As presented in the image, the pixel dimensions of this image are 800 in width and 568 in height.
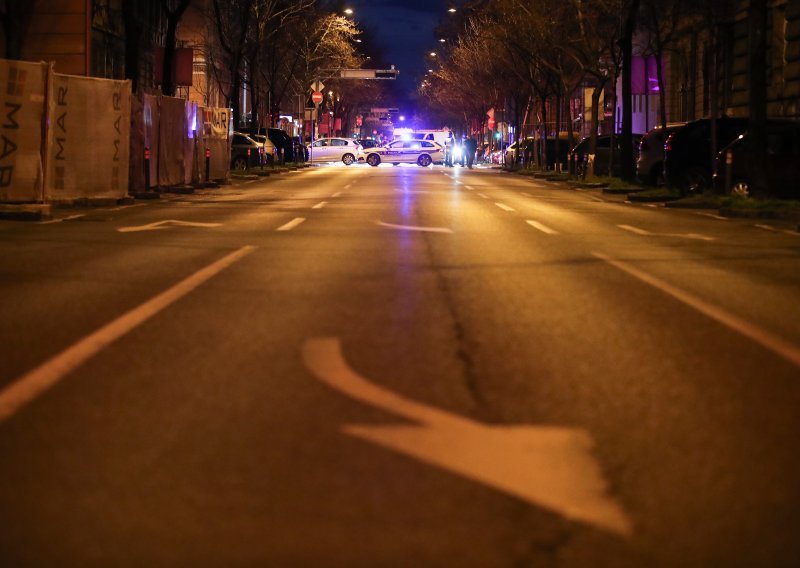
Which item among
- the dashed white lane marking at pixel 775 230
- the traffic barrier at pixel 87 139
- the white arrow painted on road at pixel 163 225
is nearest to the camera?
the white arrow painted on road at pixel 163 225

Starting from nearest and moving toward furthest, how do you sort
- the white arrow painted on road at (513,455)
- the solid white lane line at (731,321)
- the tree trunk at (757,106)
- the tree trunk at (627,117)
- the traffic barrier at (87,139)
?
the white arrow painted on road at (513,455)
the solid white lane line at (731,321)
the traffic barrier at (87,139)
the tree trunk at (757,106)
the tree trunk at (627,117)

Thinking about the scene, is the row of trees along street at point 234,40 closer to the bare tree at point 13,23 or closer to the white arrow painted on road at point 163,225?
the bare tree at point 13,23

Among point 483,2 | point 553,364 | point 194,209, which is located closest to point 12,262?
point 553,364

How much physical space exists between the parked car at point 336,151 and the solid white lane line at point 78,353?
219 ft

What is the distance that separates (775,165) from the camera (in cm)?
2505

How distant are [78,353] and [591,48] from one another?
121ft

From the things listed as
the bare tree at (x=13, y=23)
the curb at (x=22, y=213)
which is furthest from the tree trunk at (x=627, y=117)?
the curb at (x=22, y=213)

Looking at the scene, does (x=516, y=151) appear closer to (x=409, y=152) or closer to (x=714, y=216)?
(x=409, y=152)

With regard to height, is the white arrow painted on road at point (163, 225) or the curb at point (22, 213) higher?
the curb at point (22, 213)

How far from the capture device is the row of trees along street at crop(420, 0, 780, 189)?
110ft

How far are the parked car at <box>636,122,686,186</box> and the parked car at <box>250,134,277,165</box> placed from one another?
22.6 metres

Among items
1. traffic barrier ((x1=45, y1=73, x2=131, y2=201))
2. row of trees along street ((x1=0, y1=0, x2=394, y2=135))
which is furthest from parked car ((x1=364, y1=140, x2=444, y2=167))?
traffic barrier ((x1=45, y1=73, x2=131, y2=201))

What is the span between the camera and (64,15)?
40.3 meters

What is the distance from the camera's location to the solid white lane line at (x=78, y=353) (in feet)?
19.7
